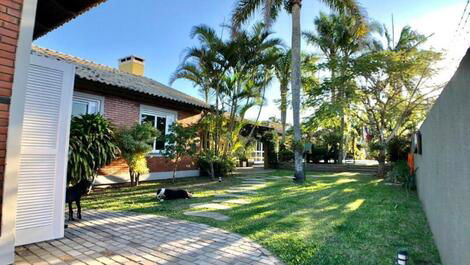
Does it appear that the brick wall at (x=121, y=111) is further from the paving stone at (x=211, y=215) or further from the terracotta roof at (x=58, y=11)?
the paving stone at (x=211, y=215)

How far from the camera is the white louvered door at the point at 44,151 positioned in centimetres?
367

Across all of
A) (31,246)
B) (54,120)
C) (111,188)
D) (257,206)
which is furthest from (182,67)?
(31,246)

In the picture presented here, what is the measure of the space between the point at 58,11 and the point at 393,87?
14571 millimetres

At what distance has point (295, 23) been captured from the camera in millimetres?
11062

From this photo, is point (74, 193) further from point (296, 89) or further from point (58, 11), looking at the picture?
point (296, 89)

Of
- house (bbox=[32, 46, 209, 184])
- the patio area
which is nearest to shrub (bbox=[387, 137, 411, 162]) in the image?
house (bbox=[32, 46, 209, 184])

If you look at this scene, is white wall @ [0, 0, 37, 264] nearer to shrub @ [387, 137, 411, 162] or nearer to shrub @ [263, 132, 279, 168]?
shrub @ [387, 137, 411, 162]

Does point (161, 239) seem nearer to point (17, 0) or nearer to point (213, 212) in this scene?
point (213, 212)

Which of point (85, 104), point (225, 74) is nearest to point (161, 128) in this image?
point (85, 104)

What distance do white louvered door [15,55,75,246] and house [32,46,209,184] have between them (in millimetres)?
4555

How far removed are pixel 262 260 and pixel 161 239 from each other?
1574 mm

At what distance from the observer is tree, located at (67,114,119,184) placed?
696 cm

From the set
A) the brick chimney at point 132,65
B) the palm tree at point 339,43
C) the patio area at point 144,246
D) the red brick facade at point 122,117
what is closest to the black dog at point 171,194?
the patio area at point 144,246

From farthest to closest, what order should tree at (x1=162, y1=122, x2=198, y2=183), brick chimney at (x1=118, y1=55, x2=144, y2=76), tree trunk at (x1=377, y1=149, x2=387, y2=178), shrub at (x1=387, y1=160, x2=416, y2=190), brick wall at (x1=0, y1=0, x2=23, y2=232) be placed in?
brick chimney at (x1=118, y1=55, x2=144, y2=76), tree trunk at (x1=377, y1=149, x2=387, y2=178), tree at (x1=162, y1=122, x2=198, y2=183), shrub at (x1=387, y1=160, x2=416, y2=190), brick wall at (x1=0, y1=0, x2=23, y2=232)
